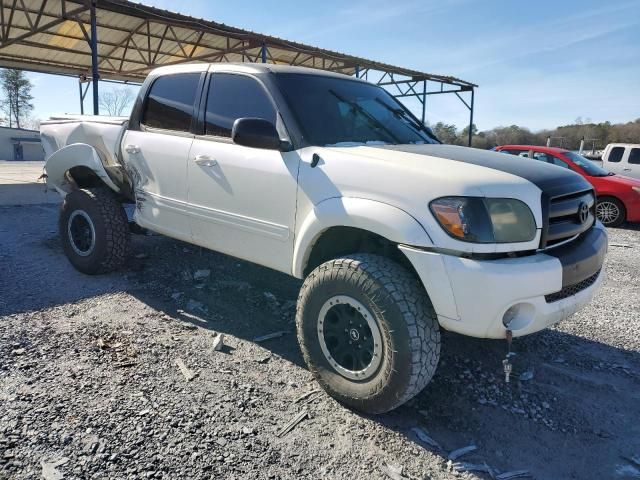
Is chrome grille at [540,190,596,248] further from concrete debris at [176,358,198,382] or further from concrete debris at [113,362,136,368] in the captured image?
concrete debris at [113,362,136,368]

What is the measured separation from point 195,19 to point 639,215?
11056 millimetres

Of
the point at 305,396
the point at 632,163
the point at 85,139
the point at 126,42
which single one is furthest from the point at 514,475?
the point at 126,42

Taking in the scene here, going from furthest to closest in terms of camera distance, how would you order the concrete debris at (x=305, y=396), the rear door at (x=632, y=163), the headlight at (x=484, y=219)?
the rear door at (x=632, y=163), the concrete debris at (x=305, y=396), the headlight at (x=484, y=219)

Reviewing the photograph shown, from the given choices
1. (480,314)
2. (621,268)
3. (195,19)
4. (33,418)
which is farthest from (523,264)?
(195,19)

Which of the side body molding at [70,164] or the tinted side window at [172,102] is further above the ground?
the tinted side window at [172,102]

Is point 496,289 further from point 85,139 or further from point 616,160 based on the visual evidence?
point 616,160

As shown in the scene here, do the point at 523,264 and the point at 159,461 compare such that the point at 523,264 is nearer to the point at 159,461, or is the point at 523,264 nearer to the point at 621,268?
the point at 159,461

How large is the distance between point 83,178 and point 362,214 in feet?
12.2

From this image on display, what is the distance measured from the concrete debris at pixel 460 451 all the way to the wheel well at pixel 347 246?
993mm

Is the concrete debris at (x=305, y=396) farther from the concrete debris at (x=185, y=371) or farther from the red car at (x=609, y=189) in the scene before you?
the red car at (x=609, y=189)

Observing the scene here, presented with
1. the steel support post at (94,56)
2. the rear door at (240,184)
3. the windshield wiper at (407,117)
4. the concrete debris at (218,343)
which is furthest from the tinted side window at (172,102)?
the steel support post at (94,56)

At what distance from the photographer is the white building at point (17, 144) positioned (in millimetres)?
46250

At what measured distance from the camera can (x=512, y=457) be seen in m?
2.37

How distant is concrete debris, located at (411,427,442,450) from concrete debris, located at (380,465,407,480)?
A: 0.28m
